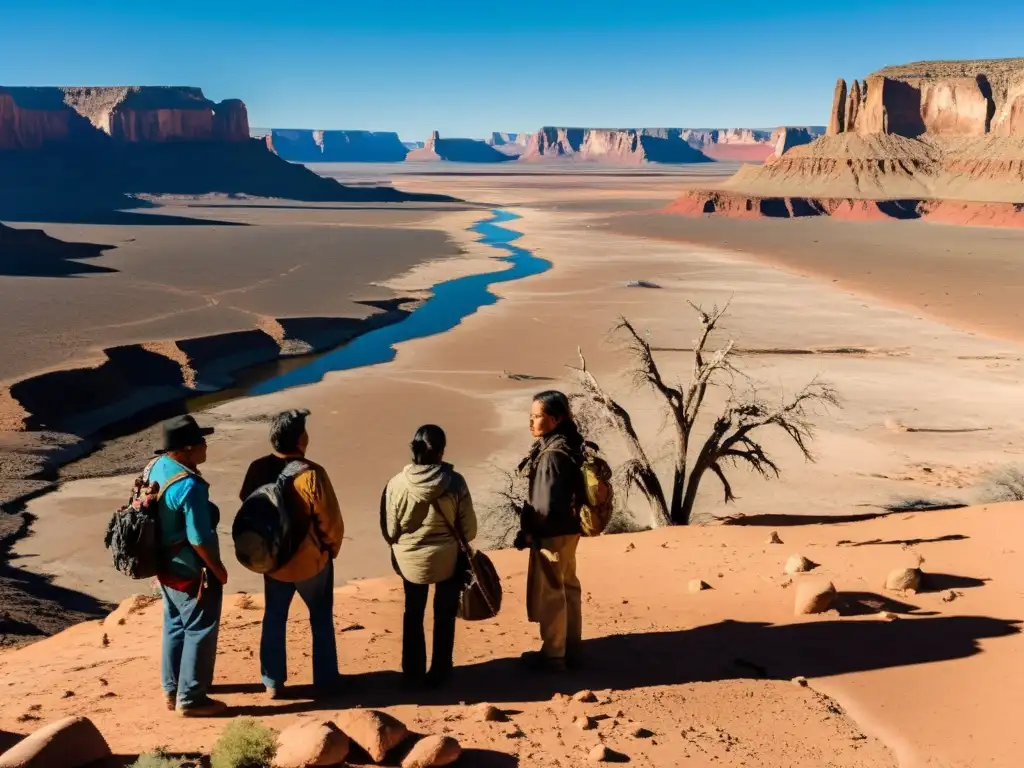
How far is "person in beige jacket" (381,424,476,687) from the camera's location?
5.37m

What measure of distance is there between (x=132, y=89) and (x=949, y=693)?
150228mm

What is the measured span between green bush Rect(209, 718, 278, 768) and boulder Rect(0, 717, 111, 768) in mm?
558

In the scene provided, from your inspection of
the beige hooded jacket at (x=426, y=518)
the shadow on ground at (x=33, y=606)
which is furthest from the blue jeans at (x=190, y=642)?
the shadow on ground at (x=33, y=606)

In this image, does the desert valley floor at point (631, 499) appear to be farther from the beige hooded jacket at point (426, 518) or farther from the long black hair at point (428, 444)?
the long black hair at point (428, 444)

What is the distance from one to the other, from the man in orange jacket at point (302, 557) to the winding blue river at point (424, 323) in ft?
70.4

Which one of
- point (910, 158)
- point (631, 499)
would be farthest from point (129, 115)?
point (631, 499)

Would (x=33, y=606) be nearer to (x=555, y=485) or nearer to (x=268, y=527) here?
(x=268, y=527)

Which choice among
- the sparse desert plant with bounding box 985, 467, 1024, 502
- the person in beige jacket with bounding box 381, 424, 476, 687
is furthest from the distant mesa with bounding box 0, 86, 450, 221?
the person in beige jacket with bounding box 381, 424, 476, 687

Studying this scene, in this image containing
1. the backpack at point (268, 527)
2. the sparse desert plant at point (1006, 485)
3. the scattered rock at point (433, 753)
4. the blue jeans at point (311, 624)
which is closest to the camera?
the scattered rock at point (433, 753)

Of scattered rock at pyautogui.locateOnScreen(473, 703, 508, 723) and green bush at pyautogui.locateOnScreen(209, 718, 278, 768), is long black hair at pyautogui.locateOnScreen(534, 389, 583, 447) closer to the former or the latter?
scattered rock at pyautogui.locateOnScreen(473, 703, 508, 723)

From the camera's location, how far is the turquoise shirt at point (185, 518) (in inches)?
200

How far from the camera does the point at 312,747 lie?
4.45 m

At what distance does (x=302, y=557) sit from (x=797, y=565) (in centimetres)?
489

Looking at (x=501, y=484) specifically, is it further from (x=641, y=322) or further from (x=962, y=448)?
(x=641, y=322)
